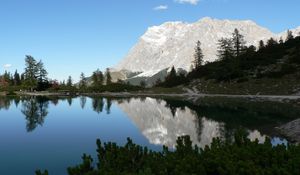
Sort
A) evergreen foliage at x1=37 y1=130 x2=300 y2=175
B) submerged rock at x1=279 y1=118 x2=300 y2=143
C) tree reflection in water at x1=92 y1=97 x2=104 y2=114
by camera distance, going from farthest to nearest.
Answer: tree reflection in water at x1=92 y1=97 x2=104 y2=114 → submerged rock at x1=279 y1=118 x2=300 y2=143 → evergreen foliage at x1=37 y1=130 x2=300 y2=175

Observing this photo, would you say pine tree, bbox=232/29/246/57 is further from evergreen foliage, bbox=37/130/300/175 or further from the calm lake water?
evergreen foliage, bbox=37/130/300/175

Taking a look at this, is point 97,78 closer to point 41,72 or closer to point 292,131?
point 41,72

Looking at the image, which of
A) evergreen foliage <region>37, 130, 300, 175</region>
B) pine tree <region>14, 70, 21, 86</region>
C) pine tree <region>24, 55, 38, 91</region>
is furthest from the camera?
pine tree <region>14, 70, 21, 86</region>

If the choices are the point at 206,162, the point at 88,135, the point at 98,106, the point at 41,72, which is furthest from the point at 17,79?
the point at 206,162

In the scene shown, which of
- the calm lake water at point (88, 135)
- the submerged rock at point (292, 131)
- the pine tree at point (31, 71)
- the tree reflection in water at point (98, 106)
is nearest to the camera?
the calm lake water at point (88, 135)

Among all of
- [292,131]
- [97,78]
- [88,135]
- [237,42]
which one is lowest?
[88,135]

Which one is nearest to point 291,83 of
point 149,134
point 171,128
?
point 171,128

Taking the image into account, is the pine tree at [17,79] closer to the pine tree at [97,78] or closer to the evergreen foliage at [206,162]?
the pine tree at [97,78]

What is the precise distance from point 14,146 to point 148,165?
68.7ft

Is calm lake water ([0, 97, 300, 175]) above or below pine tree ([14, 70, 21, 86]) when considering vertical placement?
below

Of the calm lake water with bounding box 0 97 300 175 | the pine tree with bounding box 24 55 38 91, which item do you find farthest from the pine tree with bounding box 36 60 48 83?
the calm lake water with bounding box 0 97 300 175

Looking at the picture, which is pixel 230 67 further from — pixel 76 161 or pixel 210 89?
pixel 76 161

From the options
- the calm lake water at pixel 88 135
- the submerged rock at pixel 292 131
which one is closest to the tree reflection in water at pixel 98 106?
the calm lake water at pixel 88 135

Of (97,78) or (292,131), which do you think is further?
(97,78)
